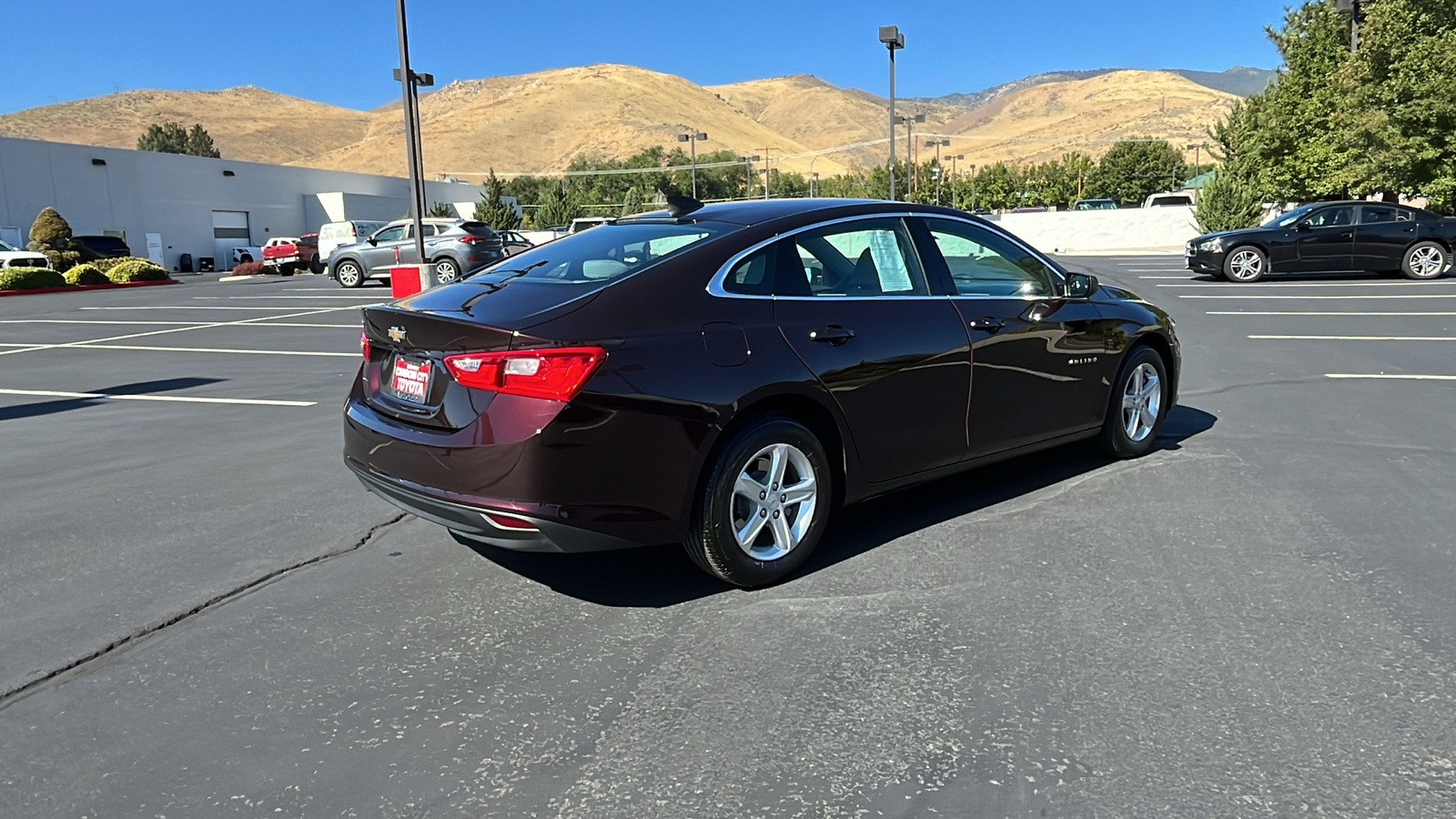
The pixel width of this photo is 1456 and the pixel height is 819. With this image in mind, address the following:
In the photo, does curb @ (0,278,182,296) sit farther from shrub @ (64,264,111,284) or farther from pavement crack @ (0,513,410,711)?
pavement crack @ (0,513,410,711)

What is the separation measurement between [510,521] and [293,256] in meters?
36.6

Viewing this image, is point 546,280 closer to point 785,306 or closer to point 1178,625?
point 785,306

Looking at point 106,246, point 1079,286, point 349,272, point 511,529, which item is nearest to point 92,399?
point 511,529

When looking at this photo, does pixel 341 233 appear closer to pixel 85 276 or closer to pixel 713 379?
pixel 85 276

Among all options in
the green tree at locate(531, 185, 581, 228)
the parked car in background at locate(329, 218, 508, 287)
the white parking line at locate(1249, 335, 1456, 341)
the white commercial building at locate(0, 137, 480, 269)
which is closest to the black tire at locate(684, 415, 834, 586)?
the white parking line at locate(1249, 335, 1456, 341)

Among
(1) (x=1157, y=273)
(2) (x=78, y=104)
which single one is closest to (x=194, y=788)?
(1) (x=1157, y=273)

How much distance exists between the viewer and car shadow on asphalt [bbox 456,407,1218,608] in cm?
429

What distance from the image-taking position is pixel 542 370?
3.67 metres

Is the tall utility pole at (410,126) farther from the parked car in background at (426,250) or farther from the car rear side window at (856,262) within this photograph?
the car rear side window at (856,262)

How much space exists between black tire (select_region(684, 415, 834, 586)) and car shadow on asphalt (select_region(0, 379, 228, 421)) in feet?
23.3

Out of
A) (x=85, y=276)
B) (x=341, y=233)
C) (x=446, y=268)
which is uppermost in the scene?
(x=341, y=233)

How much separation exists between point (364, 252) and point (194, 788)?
24514mm

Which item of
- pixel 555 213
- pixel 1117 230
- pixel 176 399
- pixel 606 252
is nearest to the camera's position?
pixel 606 252

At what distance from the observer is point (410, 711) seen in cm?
325
